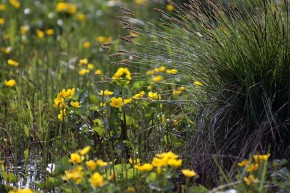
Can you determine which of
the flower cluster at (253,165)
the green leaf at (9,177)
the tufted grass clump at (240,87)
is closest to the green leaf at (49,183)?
the green leaf at (9,177)

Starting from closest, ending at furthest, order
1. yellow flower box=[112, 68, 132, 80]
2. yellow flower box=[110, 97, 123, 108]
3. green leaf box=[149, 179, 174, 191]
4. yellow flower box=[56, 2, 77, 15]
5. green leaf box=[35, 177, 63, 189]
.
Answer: green leaf box=[149, 179, 174, 191]
green leaf box=[35, 177, 63, 189]
yellow flower box=[110, 97, 123, 108]
yellow flower box=[112, 68, 132, 80]
yellow flower box=[56, 2, 77, 15]

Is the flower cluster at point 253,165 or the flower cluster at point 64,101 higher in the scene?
the flower cluster at point 64,101

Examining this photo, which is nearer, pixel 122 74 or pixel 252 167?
pixel 252 167

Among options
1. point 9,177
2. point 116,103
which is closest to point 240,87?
point 116,103

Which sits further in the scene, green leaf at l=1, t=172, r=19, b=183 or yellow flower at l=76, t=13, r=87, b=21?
yellow flower at l=76, t=13, r=87, b=21

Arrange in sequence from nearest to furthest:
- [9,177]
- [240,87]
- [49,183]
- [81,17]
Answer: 1. [49,183]
2. [9,177]
3. [240,87]
4. [81,17]

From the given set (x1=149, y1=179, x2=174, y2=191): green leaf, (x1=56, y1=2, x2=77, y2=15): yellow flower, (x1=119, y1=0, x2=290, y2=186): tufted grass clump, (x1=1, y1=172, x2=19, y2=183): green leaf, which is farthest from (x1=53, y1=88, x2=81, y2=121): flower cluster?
(x1=56, y1=2, x2=77, y2=15): yellow flower

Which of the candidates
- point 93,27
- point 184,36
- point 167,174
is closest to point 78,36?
point 93,27

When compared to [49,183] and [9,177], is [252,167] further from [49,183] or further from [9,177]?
[9,177]

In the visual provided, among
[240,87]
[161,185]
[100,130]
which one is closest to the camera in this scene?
[161,185]

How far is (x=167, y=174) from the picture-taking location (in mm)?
2562

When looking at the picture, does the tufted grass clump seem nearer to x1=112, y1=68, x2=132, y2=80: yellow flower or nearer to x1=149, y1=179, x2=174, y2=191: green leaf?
x1=112, y1=68, x2=132, y2=80: yellow flower

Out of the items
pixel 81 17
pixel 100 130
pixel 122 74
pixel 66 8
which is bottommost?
pixel 100 130

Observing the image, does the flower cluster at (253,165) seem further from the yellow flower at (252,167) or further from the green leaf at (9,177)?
the green leaf at (9,177)
